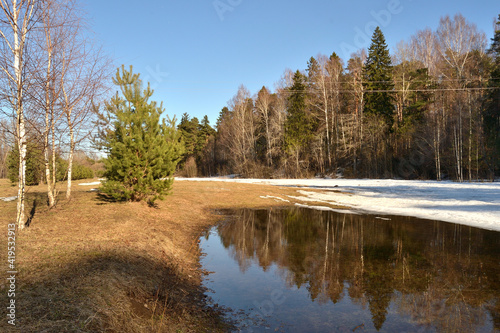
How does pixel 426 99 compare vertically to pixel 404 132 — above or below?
above

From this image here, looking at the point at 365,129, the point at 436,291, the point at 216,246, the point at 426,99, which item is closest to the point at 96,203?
the point at 216,246

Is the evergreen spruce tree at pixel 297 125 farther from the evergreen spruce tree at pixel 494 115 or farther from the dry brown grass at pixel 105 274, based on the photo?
the dry brown grass at pixel 105 274

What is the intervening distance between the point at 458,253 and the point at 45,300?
1029cm

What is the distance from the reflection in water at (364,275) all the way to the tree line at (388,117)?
2326cm

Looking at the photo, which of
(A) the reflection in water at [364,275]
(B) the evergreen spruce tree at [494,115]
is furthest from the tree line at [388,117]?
(A) the reflection in water at [364,275]

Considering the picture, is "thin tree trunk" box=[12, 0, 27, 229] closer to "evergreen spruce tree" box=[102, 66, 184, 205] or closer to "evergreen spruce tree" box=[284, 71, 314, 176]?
"evergreen spruce tree" box=[102, 66, 184, 205]

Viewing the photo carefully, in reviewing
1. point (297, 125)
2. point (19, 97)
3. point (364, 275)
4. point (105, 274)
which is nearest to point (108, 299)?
point (105, 274)

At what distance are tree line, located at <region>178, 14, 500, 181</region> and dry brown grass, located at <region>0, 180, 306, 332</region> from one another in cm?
3000

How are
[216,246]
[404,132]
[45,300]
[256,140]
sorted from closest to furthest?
1. [45,300]
2. [216,246]
3. [404,132]
4. [256,140]

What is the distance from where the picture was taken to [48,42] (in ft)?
30.4

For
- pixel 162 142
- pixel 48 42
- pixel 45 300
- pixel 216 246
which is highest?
pixel 48 42

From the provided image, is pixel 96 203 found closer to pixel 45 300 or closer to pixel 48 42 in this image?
pixel 48 42

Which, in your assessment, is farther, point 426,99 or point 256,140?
point 256,140

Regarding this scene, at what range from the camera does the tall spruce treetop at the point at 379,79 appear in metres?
41.2
